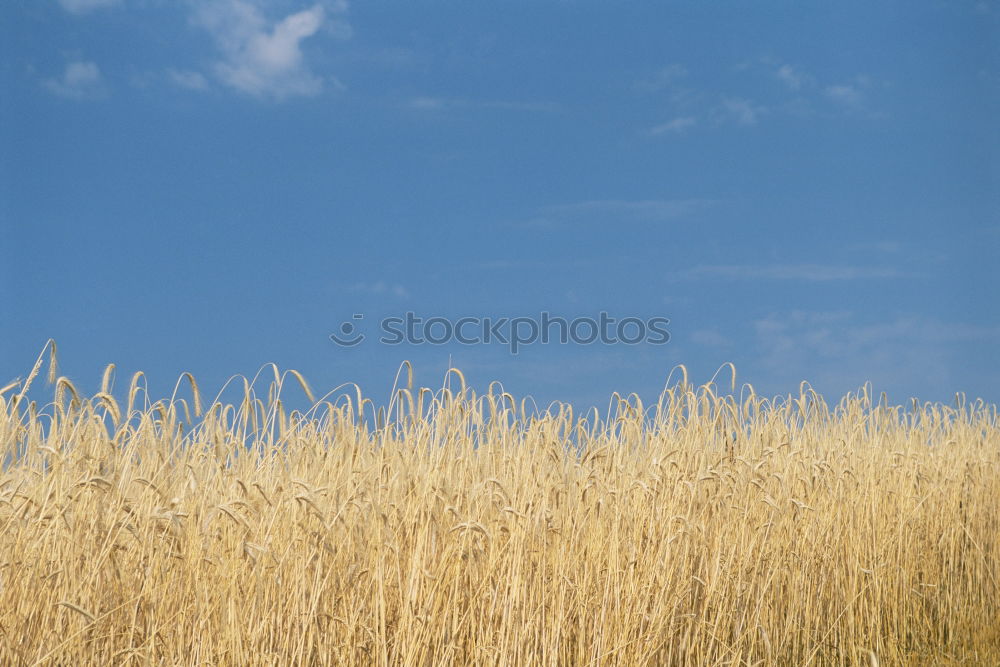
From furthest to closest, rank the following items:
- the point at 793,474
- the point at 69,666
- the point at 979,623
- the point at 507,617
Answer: the point at 979,623 → the point at 793,474 → the point at 507,617 → the point at 69,666

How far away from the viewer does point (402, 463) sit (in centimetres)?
350

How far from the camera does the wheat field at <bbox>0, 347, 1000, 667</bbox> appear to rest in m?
2.74

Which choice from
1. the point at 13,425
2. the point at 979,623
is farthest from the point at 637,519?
the point at 979,623

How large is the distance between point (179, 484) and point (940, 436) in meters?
5.97

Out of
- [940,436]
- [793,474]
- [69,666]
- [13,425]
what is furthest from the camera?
[940,436]

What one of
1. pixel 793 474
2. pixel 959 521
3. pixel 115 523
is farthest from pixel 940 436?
pixel 115 523

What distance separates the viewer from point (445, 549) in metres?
2.96

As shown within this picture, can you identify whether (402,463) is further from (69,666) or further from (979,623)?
(979,623)

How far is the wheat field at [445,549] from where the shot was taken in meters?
2.74

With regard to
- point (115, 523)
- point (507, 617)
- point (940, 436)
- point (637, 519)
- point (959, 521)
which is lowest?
point (507, 617)

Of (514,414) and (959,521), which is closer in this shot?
(514,414)

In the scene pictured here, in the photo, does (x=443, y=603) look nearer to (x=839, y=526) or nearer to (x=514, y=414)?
(x=514, y=414)

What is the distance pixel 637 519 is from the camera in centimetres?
344

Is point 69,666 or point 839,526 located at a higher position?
point 839,526
